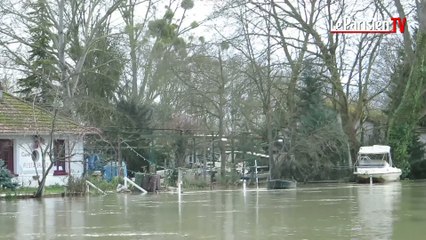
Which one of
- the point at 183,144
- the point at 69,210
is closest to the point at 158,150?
the point at 183,144

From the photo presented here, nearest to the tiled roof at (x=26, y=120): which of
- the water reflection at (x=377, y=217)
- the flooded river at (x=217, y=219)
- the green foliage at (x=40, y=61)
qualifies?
the green foliage at (x=40, y=61)

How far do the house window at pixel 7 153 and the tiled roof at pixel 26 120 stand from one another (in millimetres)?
1081

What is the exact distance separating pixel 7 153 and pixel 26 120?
1943 millimetres

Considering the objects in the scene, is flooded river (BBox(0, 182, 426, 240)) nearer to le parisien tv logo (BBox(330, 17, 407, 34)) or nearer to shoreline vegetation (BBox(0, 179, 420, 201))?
shoreline vegetation (BBox(0, 179, 420, 201))

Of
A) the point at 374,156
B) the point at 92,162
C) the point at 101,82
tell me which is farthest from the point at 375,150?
the point at 101,82

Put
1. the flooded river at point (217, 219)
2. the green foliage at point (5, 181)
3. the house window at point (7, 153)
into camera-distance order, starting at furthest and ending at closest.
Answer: the house window at point (7, 153) → the green foliage at point (5, 181) → the flooded river at point (217, 219)

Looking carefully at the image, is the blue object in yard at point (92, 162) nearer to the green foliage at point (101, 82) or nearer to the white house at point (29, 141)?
the white house at point (29, 141)

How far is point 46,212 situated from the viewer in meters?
19.9

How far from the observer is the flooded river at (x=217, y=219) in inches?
543

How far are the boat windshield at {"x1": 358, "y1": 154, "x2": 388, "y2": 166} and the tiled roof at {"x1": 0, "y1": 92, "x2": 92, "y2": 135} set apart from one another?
1777cm

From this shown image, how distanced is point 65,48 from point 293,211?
29.8m

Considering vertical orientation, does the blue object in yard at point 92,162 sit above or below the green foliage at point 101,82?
below

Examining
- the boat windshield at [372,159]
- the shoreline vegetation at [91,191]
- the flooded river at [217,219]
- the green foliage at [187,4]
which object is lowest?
the flooded river at [217,219]

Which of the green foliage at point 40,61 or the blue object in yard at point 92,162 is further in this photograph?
the green foliage at point 40,61
